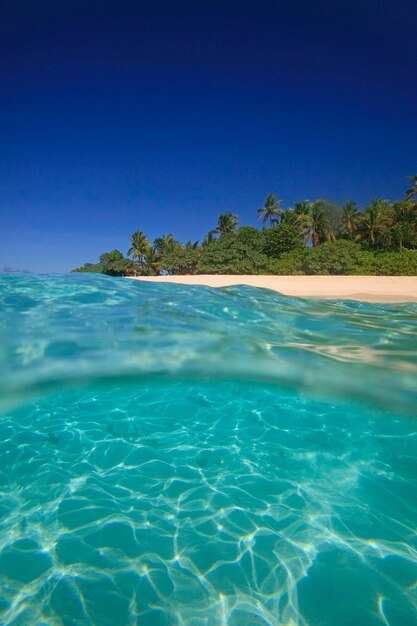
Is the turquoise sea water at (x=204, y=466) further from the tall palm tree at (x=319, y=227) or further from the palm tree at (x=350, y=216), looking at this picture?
the palm tree at (x=350, y=216)

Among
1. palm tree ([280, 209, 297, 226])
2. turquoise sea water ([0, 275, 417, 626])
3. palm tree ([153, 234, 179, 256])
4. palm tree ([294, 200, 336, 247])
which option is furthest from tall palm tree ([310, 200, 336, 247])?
turquoise sea water ([0, 275, 417, 626])

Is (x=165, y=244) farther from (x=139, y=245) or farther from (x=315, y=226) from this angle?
(x=315, y=226)

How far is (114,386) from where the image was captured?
7363mm

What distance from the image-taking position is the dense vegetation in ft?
91.3

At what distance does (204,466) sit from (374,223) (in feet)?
134

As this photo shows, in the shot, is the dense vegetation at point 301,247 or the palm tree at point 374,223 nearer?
the dense vegetation at point 301,247

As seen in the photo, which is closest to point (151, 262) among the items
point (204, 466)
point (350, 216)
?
→ point (350, 216)

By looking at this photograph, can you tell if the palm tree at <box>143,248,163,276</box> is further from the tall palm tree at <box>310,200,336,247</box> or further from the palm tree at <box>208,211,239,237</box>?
the tall palm tree at <box>310,200,336,247</box>

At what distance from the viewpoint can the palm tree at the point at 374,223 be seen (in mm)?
37562

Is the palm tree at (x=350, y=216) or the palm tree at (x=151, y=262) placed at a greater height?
the palm tree at (x=350, y=216)

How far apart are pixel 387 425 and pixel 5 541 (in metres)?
6.00

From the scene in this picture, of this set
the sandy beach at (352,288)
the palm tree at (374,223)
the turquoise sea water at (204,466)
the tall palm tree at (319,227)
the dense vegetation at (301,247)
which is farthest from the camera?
the tall palm tree at (319,227)

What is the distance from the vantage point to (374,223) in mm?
37656

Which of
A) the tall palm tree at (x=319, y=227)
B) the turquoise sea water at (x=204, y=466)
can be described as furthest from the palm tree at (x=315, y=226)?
the turquoise sea water at (x=204, y=466)
